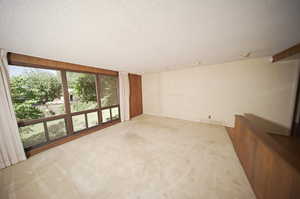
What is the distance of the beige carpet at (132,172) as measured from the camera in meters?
1.29

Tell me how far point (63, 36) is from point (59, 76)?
62.7 inches

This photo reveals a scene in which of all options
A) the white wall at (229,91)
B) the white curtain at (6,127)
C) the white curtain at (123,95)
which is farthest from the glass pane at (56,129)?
the white wall at (229,91)

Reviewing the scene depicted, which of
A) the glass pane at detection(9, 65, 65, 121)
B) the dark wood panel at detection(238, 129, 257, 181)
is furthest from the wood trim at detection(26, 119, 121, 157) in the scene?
the dark wood panel at detection(238, 129, 257, 181)

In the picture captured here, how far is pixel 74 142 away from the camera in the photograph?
100 inches

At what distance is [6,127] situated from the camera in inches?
68.7

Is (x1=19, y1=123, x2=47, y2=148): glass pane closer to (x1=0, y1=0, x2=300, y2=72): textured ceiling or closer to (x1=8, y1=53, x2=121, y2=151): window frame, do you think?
(x1=8, y1=53, x2=121, y2=151): window frame

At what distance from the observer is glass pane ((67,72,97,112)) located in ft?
8.81

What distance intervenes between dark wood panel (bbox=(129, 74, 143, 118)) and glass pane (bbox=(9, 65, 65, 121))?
256 cm

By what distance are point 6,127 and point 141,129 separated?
9.15 ft

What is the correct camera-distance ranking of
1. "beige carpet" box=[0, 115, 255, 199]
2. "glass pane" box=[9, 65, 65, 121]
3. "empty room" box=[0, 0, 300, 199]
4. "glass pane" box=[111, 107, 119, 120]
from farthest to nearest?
"glass pane" box=[111, 107, 119, 120], "glass pane" box=[9, 65, 65, 121], "beige carpet" box=[0, 115, 255, 199], "empty room" box=[0, 0, 300, 199]

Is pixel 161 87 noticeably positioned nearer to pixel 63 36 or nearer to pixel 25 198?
pixel 63 36

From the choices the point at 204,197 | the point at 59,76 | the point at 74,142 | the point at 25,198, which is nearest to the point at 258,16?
the point at 204,197

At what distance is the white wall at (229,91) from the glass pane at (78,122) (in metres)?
3.05

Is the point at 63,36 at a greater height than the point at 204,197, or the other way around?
the point at 63,36
